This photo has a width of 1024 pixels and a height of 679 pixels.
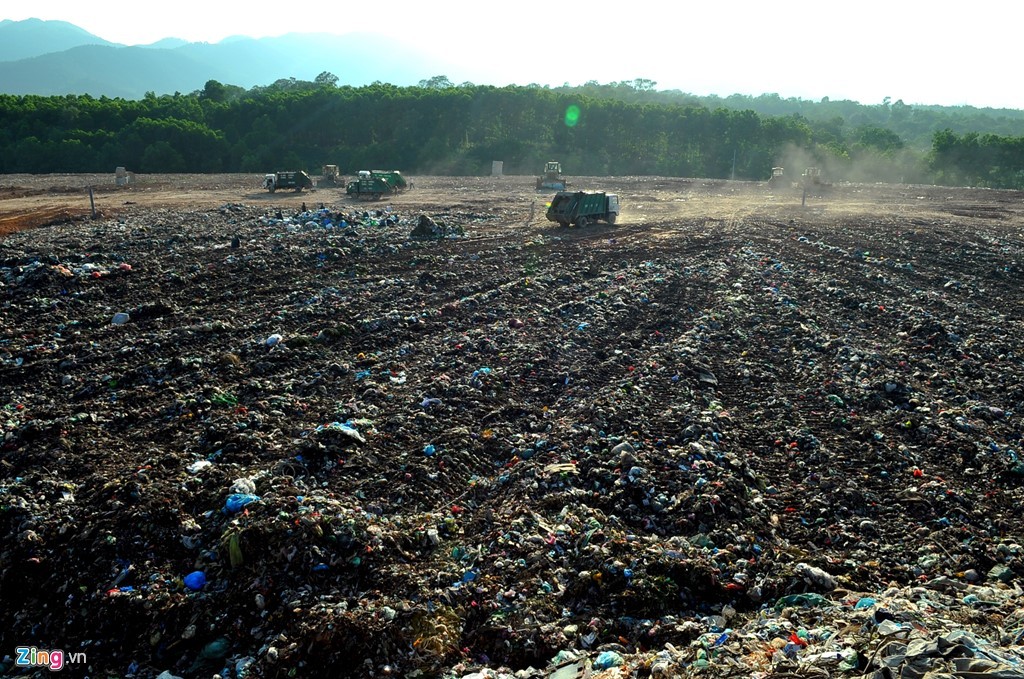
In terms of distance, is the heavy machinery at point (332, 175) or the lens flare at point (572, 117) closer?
the heavy machinery at point (332, 175)

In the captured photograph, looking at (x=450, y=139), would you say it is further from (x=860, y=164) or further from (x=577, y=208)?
(x=577, y=208)

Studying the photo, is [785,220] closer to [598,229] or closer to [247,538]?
[598,229]

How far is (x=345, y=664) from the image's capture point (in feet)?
15.0

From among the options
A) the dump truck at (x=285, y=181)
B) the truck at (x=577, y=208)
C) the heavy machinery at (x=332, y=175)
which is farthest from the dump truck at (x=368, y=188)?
the truck at (x=577, y=208)

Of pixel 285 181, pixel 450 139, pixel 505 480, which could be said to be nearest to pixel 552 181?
pixel 285 181

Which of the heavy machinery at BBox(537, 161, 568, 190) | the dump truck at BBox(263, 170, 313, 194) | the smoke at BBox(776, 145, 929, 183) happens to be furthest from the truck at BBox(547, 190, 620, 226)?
the smoke at BBox(776, 145, 929, 183)

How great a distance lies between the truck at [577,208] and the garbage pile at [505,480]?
7635 mm

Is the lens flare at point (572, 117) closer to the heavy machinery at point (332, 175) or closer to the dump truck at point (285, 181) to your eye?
the heavy machinery at point (332, 175)

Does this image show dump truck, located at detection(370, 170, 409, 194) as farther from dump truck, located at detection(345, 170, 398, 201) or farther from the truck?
the truck

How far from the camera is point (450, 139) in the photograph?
156 ft

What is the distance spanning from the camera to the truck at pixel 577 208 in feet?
66.5

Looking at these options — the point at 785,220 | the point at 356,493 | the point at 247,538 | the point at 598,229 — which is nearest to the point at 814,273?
the point at 598,229

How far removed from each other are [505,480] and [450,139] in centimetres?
4380

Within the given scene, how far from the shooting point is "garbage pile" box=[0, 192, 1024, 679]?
4.78 meters
